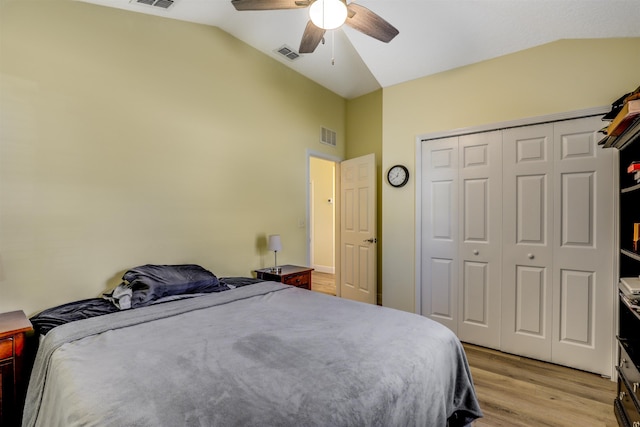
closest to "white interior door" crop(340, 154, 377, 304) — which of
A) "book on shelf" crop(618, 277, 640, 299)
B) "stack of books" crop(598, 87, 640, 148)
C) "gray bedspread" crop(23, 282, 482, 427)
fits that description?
"gray bedspread" crop(23, 282, 482, 427)

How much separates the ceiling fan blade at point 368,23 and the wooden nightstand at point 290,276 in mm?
2318

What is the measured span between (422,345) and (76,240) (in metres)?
2.45

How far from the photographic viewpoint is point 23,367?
1.77 meters

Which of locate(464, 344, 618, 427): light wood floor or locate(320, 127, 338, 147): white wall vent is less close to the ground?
locate(320, 127, 338, 147): white wall vent

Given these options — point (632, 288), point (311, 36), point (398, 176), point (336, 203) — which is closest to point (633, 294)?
point (632, 288)

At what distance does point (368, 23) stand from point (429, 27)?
115cm

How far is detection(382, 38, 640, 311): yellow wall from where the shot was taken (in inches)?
96.3

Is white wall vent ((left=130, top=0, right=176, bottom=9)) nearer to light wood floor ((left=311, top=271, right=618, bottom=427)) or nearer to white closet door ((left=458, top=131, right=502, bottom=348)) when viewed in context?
white closet door ((left=458, top=131, right=502, bottom=348))

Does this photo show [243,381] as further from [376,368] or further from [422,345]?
[422,345]

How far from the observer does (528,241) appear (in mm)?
2797

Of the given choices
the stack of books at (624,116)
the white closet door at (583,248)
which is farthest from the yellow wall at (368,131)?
the stack of books at (624,116)

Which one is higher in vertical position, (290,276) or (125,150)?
(125,150)

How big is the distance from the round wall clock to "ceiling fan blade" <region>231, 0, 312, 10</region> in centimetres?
206

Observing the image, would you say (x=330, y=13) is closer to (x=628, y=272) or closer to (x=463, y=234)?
(x=463, y=234)
